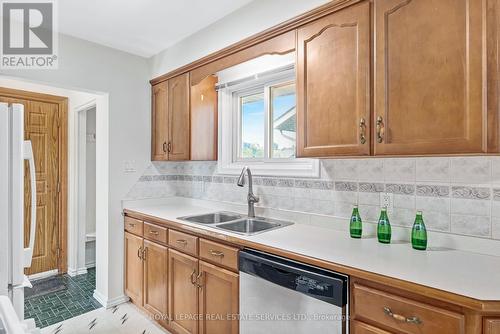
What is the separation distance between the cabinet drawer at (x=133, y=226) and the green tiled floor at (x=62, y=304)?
0.77 meters

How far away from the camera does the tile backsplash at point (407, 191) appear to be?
4.44ft

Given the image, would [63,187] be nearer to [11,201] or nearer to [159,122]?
[159,122]

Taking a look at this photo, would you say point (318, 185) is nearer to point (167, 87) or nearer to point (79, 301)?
point (167, 87)

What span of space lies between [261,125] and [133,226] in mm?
1463

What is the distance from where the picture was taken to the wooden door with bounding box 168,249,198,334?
76.2 inches

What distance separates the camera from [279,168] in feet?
7.30

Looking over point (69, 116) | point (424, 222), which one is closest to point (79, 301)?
point (69, 116)

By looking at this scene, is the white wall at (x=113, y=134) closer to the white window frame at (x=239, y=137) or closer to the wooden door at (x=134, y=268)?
the wooden door at (x=134, y=268)

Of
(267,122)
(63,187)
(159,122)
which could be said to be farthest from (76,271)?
(267,122)

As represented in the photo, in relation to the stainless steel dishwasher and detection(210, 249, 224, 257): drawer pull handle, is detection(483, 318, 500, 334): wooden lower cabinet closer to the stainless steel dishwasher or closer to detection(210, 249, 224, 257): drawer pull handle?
the stainless steel dishwasher

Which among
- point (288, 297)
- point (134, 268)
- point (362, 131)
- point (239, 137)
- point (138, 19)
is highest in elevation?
point (138, 19)

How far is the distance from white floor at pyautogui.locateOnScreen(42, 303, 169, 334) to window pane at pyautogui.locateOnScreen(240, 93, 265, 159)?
1.62 meters

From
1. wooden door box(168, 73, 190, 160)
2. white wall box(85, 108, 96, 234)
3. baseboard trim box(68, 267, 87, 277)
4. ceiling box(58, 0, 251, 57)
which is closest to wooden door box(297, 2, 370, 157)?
ceiling box(58, 0, 251, 57)

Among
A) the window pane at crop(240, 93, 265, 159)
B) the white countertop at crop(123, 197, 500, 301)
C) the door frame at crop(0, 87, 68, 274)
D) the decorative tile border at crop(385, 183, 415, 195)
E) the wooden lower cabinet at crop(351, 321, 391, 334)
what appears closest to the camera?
the white countertop at crop(123, 197, 500, 301)
